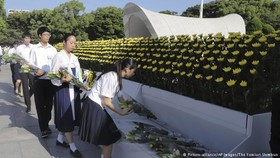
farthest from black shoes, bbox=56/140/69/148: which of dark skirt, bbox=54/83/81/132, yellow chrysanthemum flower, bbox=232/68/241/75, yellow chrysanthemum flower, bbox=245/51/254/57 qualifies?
yellow chrysanthemum flower, bbox=245/51/254/57

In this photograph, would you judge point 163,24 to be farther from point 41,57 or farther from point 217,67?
→ point 217,67

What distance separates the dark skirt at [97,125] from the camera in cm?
351

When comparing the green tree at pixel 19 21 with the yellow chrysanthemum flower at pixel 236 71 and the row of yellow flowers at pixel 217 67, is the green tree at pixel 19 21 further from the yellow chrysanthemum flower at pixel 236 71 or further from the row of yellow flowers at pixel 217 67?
the yellow chrysanthemum flower at pixel 236 71

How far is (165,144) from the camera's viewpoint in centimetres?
335

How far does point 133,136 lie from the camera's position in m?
3.51

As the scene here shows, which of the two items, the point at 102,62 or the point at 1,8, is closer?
the point at 102,62

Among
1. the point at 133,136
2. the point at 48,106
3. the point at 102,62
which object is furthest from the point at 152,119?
the point at 102,62

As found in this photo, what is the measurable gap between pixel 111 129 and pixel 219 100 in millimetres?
1345

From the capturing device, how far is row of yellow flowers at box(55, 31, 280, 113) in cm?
323

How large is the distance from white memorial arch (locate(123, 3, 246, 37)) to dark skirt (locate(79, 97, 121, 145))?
777cm

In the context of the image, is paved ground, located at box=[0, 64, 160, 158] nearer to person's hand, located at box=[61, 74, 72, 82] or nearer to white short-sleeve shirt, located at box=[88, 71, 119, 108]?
white short-sleeve shirt, located at box=[88, 71, 119, 108]

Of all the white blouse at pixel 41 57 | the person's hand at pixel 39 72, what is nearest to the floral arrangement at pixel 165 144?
the person's hand at pixel 39 72

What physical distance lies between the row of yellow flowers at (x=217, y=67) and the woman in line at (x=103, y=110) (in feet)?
3.57

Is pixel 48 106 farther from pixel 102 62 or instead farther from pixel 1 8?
pixel 1 8
